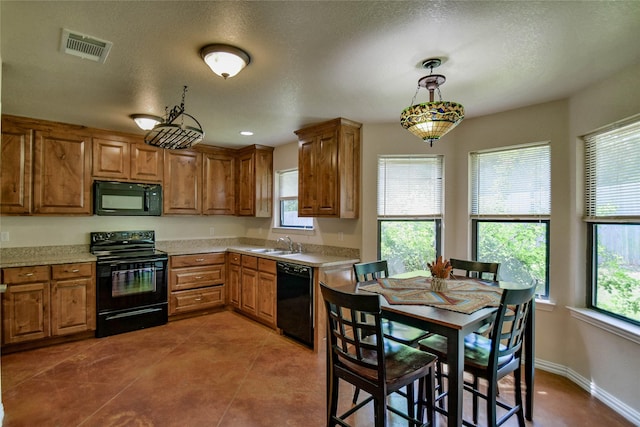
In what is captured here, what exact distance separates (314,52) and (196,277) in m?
3.52

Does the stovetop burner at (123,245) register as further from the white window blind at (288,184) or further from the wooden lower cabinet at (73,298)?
the white window blind at (288,184)

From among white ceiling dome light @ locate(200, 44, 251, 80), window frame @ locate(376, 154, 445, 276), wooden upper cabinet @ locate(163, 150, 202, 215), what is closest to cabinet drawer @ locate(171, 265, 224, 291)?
wooden upper cabinet @ locate(163, 150, 202, 215)

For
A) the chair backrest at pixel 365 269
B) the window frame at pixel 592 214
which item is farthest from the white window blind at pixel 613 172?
the chair backrest at pixel 365 269

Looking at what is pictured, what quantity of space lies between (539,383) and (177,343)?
141 inches

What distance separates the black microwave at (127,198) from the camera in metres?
4.03

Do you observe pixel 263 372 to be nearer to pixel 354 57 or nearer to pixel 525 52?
pixel 354 57

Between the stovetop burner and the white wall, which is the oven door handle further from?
the white wall

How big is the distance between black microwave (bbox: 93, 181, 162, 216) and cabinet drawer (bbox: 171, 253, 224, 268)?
2.29ft

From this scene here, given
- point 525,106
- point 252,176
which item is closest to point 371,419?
point 525,106

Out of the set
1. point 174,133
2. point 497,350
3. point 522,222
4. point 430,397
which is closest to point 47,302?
point 174,133

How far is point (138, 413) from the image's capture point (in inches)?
92.2

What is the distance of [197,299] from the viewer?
178 inches

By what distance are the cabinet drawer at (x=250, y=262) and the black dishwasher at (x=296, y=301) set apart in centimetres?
52

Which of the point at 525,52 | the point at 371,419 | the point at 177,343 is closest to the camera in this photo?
the point at 525,52
